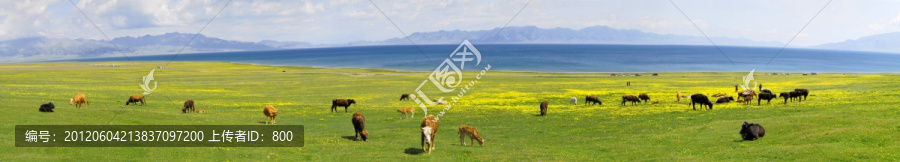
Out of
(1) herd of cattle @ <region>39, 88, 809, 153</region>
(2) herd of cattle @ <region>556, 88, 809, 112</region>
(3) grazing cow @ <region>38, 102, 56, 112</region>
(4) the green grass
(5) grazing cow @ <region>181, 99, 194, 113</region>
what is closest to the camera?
(4) the green grass

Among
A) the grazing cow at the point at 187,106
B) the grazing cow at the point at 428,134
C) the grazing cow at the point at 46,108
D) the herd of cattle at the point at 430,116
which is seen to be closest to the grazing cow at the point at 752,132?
the herd of cattle at the point at 430,116

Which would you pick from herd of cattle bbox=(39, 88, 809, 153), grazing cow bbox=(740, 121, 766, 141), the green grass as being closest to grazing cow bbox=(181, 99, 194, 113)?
herd of cattle bbox=(39, 88, 809, 153)

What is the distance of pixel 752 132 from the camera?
23906 millimetres

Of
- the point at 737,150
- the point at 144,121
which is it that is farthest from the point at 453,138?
the point at 144,121

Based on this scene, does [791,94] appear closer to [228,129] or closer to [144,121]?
[228,129]

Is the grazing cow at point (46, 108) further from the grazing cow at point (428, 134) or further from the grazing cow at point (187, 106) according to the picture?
the grazing cow at point (428, 134)

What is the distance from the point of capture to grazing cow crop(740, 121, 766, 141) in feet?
78.4

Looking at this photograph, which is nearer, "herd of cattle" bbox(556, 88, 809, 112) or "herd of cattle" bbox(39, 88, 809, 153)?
"herd of cattle" bbox(39, 88, 809, 153)

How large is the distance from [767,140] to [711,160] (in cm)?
493

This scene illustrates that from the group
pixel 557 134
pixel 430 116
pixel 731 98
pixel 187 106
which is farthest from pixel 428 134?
pixel 731 98

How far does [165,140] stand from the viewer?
944 inches

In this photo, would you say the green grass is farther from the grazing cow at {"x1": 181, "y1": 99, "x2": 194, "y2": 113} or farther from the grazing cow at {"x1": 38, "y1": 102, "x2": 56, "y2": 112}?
the grazing cow at {"x1": 181, "y1": 99, "x2": 194, "y2": 113}

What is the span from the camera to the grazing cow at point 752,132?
23.9 meters

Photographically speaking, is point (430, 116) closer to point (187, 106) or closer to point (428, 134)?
point (428, 134)
